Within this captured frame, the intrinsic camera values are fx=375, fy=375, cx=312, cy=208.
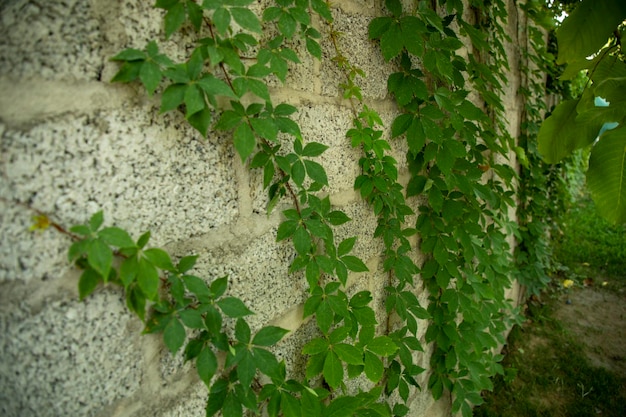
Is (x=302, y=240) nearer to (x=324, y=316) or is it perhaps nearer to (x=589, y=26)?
(x=324, y=316)

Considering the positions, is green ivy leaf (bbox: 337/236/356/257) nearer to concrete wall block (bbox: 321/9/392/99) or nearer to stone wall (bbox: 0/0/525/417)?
stone wall (bbox: 0/0/525/417)

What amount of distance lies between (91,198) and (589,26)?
0.89 m

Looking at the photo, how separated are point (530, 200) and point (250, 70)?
3110mm

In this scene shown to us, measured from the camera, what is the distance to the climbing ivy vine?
0.68 m

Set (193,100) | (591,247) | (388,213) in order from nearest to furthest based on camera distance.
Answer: (193,100)
(388,213)
(591,247)

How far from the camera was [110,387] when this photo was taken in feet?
2.22

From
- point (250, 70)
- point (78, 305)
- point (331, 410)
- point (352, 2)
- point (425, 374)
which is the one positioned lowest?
point (425, 374)

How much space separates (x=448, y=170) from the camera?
1394 mm

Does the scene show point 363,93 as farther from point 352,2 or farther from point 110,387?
point 110,387

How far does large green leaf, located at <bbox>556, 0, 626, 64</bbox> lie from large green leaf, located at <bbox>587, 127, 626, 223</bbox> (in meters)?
0.16

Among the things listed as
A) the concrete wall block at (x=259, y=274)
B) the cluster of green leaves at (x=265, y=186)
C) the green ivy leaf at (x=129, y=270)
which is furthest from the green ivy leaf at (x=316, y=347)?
the green ivy leaf at (x=129, y=270)

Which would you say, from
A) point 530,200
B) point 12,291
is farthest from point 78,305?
point 530,200

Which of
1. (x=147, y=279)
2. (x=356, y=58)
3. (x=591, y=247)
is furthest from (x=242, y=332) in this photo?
(x=591, y=247)

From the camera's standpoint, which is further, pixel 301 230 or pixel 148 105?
pixel 301 230
